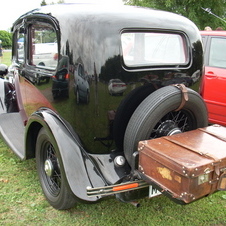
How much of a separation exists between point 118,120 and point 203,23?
40.2 feet

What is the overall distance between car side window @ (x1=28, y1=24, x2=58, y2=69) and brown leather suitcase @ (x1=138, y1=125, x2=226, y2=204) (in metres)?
1.23

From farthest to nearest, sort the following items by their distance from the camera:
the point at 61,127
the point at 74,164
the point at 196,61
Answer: the point at 196,61
the point at 61,127
the point at 74,164

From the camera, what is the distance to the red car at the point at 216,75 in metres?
4.01

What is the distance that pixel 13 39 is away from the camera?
372 cm

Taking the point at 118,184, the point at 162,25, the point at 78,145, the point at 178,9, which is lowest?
the point at 118,184

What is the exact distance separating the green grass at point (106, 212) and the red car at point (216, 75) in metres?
1.58

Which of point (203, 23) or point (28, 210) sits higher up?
point (203, 23)

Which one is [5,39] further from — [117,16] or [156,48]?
[117,16]

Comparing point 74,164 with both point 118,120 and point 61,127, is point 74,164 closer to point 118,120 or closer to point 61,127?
point 61,127

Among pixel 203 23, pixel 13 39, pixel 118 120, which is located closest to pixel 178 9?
pixel 203 23

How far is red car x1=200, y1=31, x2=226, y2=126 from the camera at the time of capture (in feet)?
13.1

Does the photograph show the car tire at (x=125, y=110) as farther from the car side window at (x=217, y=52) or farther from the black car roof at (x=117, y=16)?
the car side window at (x=217, y=52)

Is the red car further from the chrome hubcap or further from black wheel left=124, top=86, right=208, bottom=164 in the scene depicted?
the chrome hubcap

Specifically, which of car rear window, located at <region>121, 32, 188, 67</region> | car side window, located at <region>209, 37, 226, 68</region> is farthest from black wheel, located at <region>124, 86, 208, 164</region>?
car side window, located at <region>209, 37, 226, 68</region>
